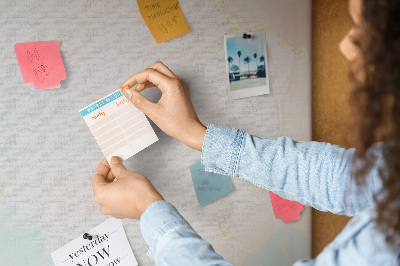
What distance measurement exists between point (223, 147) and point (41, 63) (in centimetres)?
33

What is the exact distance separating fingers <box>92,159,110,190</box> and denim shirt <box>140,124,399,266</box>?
0.14 metres

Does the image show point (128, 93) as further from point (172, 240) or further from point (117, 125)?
point (172, 240)

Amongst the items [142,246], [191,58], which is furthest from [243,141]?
[142,246]

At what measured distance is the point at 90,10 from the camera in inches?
23.8

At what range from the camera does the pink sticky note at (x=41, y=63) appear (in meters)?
0.58

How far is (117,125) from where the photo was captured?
0.61 metres

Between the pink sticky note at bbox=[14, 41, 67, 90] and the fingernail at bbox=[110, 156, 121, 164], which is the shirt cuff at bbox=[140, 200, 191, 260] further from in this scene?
the pink sticky note at bbox=[14, 41, 67, 90]

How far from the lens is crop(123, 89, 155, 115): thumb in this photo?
604mm

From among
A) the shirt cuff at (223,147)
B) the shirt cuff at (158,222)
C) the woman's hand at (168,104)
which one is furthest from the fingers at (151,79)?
the shirt cuff at (158,222)

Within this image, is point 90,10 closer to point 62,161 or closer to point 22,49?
point 22,49

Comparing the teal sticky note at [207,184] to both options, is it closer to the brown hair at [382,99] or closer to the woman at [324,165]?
the woman at [324,165]

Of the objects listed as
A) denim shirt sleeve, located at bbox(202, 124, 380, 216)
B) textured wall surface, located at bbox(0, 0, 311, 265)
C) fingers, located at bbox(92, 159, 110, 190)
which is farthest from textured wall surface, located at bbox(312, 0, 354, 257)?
fingers, located at bbox(92, 159, 110, 190)

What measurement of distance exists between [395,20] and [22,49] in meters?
0.53

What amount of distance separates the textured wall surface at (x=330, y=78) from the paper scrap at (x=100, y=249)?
473mm
